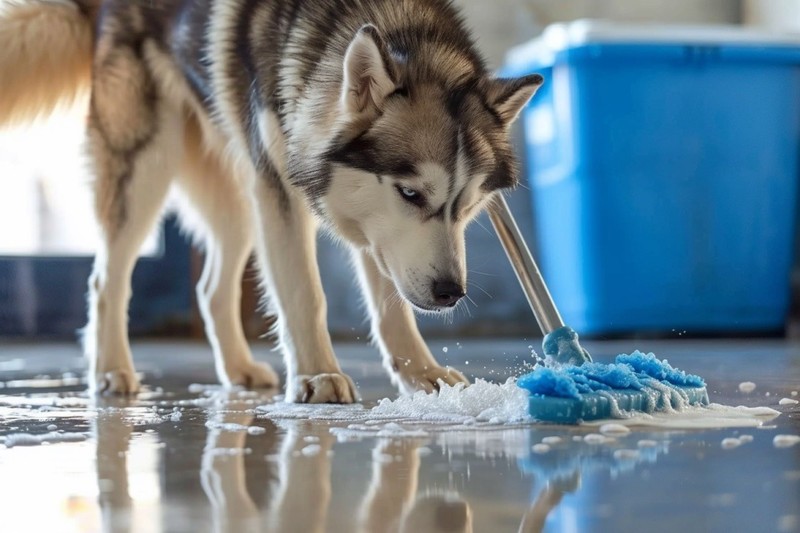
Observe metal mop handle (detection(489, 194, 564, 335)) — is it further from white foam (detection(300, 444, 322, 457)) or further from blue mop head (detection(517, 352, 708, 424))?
white foam (detection(300, 444, 322, 457))

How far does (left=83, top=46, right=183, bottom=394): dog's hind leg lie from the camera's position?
108 inches

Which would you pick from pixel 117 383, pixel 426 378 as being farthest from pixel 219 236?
pixel 426 378

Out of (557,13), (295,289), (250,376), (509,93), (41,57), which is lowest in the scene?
(250,376)

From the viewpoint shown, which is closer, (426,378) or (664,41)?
(426,378)

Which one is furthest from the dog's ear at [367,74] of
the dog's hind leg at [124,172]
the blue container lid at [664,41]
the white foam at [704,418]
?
the blue container lid at [664,41]

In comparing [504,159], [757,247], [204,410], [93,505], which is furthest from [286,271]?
[757,247]

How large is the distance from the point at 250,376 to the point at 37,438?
3.98ft

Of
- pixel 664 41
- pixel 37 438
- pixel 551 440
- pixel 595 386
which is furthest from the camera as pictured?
pixel 664 41

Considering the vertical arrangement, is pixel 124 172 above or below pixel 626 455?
above

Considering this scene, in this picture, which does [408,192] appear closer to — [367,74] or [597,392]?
[367,74]

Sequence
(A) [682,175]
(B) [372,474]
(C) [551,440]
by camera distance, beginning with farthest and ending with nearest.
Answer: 1. (A) [682,175]
2. (C) [551,440]
3. (B) [372,474]

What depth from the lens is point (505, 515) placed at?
0.97 metres

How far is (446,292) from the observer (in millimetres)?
1955

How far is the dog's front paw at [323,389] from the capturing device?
209cm
